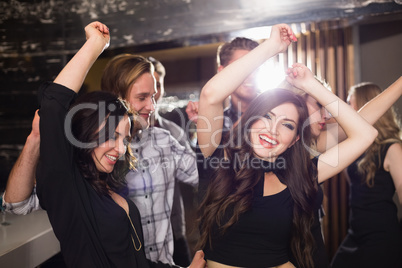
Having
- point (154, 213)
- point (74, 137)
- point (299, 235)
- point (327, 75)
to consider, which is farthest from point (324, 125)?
point (327, 75)

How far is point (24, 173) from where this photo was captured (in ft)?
4.27

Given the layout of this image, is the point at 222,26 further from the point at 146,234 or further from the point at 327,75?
the point at 327,75

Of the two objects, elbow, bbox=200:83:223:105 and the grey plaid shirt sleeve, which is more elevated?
elbow, bbox=200:83:223:105

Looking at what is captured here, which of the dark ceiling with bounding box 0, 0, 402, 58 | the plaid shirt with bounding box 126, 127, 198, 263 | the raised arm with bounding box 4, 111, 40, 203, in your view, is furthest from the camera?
the dark ceiling with bounding box 0, 0, 402, 58

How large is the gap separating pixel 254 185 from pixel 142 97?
2.66 feet

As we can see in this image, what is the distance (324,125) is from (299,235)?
790 millimetres

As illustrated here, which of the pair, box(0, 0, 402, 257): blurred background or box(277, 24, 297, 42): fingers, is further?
box(0, 0, 402, 257): blurred background

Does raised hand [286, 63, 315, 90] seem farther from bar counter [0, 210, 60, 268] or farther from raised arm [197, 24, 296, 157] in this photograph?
bar counter [0, 210, 60, 268]

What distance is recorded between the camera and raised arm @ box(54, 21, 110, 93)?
118cm

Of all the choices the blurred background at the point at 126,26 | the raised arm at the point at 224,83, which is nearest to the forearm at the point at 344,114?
the raised arm at the point at 224,83

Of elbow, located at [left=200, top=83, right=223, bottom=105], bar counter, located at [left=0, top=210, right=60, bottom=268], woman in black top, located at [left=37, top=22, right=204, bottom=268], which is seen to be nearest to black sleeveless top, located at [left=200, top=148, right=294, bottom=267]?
woman in black top, located at [left=37, top=22, right=204, bottom=268]

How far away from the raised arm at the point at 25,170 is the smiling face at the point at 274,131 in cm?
83

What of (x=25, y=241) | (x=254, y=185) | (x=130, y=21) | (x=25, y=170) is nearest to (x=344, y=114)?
(x=254, y=185)

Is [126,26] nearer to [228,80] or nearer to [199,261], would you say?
[228,80]
